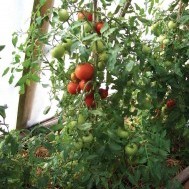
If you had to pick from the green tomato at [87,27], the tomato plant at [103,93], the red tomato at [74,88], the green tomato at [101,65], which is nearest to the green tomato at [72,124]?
the tomato plant at [103,93]

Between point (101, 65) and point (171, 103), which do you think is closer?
point (101, 65)

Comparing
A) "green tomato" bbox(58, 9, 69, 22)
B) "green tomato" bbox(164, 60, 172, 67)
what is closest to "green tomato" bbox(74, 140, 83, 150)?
"green tomato" bbox(58, 9, 69, 22)

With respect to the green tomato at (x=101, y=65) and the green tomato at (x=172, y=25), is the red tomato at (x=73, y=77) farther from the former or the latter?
the green tomato at (x=172, y=25)

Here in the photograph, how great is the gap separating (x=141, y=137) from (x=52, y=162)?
0.39 m

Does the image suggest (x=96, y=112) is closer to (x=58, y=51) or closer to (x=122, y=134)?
(x=122, y=134)

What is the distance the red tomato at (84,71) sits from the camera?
4.56 feet

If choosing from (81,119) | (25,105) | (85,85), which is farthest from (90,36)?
(25,105)

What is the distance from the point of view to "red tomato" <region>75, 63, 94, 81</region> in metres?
1.39

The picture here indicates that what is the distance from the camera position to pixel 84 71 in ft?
4.55

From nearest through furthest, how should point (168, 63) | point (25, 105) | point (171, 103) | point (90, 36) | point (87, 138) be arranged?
point (90, 36), point (87, 138), point (168, 63), point (171, 103), point (25, 105)

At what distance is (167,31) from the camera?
1.92 metres

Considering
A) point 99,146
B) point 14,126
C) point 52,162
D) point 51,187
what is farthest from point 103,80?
point 14,126

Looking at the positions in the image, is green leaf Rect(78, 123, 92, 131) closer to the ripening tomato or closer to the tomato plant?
the tomato plant

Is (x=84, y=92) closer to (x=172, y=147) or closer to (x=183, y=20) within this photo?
(x=183, y=20)
